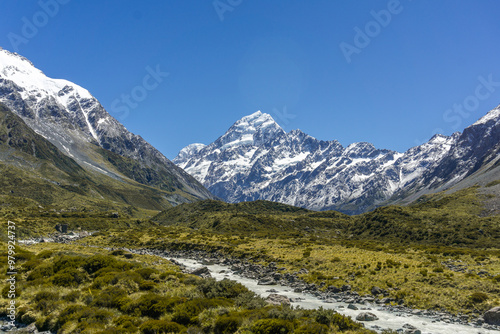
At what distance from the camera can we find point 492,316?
25109 millimetres

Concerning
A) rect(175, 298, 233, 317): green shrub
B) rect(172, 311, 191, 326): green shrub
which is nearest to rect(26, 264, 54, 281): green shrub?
rect(175, 298, 233, 317): green shrub

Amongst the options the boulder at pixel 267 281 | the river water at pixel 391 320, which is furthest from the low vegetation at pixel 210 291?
the boulder at pixel 267 281

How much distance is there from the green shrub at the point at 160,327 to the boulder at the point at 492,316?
86.3ft

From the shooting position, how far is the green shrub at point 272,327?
17547mm

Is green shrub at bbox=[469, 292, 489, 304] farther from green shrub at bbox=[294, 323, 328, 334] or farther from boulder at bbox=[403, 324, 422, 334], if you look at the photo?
green shrub at bbox=[294, 323, 328, 334]

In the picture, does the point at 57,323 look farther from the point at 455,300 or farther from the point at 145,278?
the point at 455,300

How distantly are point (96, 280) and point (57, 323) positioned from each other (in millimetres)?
7058

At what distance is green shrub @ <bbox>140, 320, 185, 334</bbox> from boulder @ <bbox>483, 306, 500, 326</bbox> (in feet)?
86.3

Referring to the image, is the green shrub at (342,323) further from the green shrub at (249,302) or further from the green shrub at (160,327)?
the green shrub at (160,327)

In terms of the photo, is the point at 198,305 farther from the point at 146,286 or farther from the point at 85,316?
the point at 146,286

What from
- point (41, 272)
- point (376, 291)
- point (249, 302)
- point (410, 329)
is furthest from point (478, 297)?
point (41, 272)

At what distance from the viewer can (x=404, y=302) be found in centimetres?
3111

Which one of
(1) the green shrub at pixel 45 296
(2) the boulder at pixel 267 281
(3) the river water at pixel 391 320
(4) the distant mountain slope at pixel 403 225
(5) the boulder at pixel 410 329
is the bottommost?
(3) the river water at pixel 391 320

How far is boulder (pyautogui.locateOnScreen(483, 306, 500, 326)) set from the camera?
2475cm
